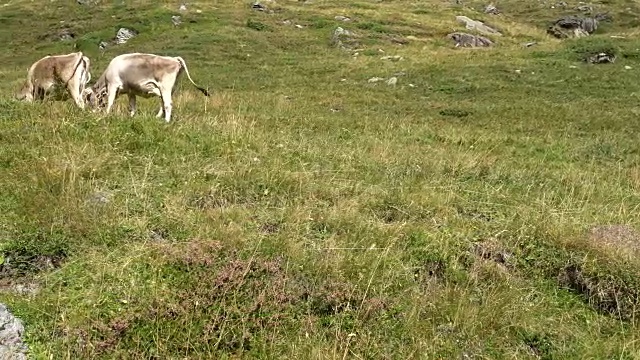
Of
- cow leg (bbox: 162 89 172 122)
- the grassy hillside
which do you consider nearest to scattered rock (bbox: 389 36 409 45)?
the grassy hillside

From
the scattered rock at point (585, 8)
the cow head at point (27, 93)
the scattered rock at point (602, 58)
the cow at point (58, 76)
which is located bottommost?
the scattered rock at point (585, 8)

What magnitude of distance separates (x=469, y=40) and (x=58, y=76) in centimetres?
3575

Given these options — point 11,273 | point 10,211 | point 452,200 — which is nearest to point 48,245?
point 11,273

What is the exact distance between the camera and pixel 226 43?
37250 mm

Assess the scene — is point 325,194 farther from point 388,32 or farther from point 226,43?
point 388,32

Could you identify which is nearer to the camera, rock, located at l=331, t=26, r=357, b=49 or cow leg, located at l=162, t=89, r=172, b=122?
cow leg, located at l=162, t=89, r=172, b=122

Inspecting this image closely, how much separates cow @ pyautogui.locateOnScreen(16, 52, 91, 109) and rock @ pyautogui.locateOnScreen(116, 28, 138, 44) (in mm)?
26028

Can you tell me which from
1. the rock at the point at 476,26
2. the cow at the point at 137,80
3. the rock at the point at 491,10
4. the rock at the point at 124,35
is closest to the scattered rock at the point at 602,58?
the cow at the point at 137,80

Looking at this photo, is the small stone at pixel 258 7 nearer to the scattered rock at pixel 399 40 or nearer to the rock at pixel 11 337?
the scattered rock at pixel 399 40

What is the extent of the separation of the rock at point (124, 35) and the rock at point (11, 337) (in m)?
36.9

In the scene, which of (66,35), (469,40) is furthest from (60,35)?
(469,40)

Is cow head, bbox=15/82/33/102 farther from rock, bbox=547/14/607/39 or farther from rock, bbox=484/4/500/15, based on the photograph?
rock, bbox=484/4/500/15

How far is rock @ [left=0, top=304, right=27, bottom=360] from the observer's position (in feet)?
15.6

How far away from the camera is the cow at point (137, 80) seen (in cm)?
1362
